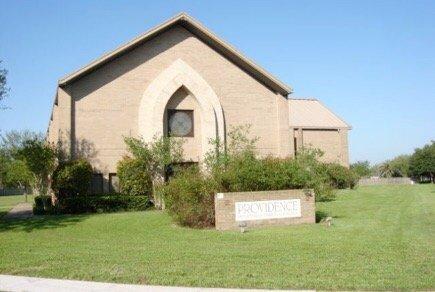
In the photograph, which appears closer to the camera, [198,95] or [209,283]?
[209,283]

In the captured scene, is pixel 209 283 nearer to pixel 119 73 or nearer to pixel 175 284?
pixel 175 284

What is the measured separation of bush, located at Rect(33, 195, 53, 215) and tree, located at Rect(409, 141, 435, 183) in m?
60.3

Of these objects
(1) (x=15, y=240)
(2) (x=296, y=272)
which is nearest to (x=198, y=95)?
(1) (x=15, y=240)

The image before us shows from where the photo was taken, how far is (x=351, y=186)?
49156mm

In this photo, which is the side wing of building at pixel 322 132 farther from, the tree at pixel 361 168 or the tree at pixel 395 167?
the tree at pixel 395 167

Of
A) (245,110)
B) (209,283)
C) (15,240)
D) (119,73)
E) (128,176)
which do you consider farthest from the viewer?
(245,110)

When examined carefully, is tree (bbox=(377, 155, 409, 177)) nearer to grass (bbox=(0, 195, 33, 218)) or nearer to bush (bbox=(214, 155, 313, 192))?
grass (bbox=(0, 195, 33, 218))

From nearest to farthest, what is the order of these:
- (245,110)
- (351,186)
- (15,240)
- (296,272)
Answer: (296,272) → (15,240) → (245,110) → (351,186)

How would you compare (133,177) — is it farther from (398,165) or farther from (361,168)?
(398,165)

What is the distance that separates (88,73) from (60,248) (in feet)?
59.4

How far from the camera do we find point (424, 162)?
75500 mm

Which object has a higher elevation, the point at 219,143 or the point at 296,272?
the point at 219,143

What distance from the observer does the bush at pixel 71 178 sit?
87.6 ft

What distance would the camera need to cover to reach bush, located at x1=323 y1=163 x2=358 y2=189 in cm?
4567
